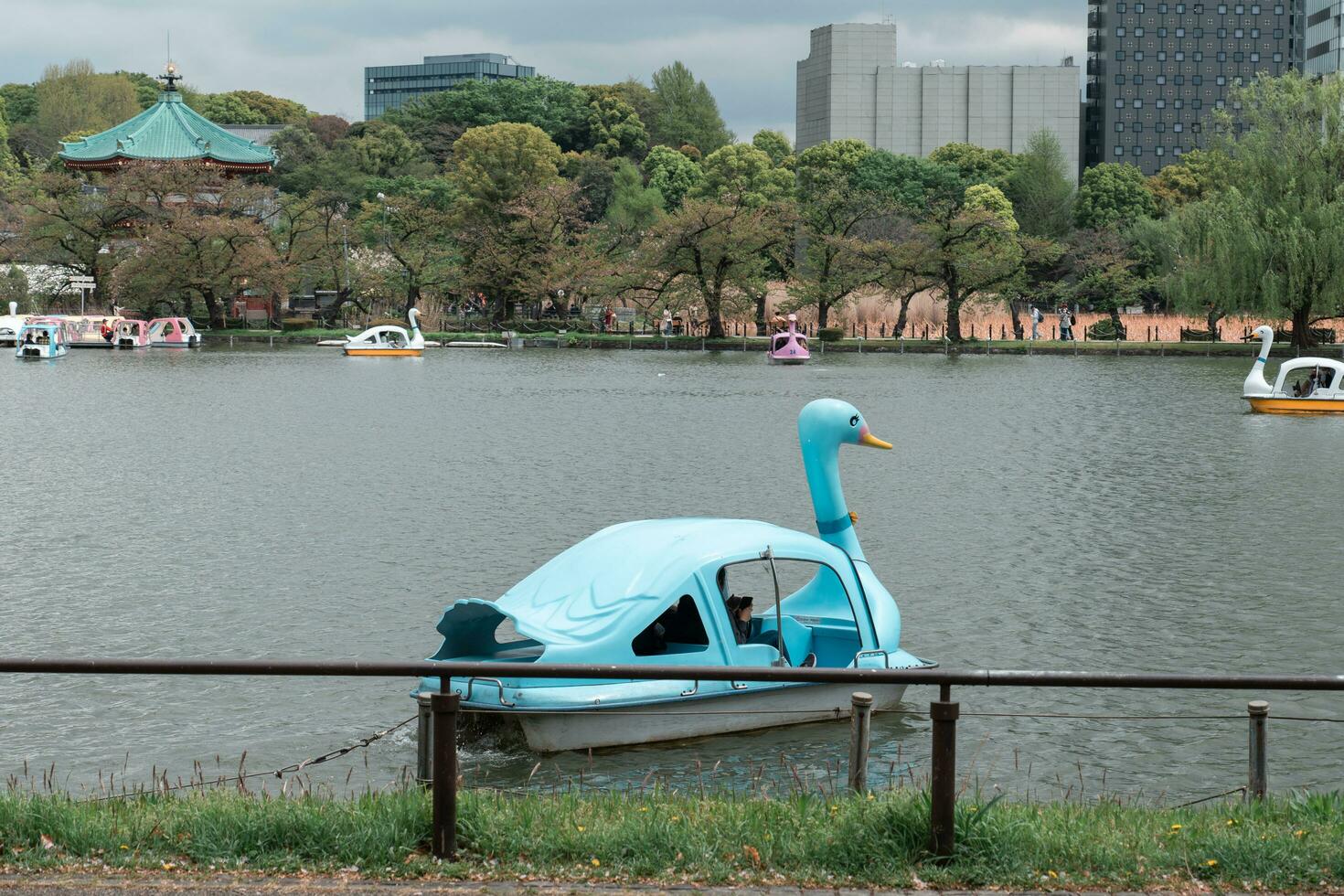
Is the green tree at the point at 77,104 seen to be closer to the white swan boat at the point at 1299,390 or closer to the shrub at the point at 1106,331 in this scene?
the shrub at the point at 1106,331

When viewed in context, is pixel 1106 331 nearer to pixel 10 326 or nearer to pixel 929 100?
pixel 10 326

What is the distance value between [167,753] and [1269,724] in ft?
28.4

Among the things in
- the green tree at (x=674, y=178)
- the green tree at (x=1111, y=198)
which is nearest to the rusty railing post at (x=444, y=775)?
the green tree at (x=1111, y=198)

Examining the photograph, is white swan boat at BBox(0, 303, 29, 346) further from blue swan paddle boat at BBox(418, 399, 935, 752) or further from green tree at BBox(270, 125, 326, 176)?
blue swan paddle boat at BBox(418, 399, 935, 752)

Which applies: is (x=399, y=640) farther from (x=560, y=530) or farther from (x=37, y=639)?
(x=560, y=530)

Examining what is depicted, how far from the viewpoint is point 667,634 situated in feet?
38.1

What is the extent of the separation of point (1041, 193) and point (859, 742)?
103685 mm

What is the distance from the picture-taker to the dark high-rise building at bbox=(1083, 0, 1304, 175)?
141 metres

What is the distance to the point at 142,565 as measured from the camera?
738 inches

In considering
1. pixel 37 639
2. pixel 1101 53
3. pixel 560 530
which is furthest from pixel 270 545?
pixel 1101 53

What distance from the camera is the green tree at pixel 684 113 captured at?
138625mm

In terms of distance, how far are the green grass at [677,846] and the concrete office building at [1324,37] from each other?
12205 centimetres

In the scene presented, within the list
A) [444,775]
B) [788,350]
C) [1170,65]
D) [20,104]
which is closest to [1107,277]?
[788,350]

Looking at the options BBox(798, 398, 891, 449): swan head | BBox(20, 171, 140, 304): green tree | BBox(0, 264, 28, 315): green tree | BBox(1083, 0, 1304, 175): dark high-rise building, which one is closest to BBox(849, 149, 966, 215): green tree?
BBox(1083, 0, 1304, 175): dark high-rise building
